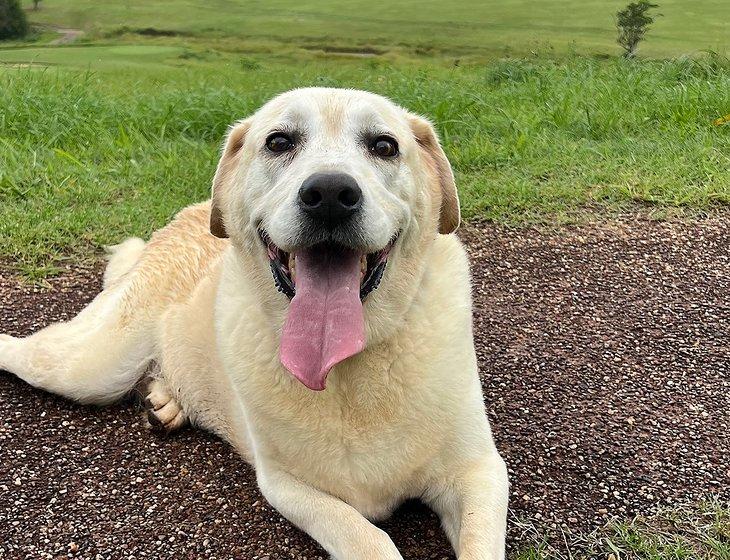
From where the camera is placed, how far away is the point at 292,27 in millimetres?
8633

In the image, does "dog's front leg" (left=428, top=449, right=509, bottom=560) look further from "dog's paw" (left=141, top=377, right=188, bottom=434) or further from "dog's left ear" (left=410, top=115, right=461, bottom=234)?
"dog's paw" (left=141, top=377, right=188, bottom=434)

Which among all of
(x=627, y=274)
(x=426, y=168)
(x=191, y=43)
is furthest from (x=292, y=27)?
(x=426, y=168)

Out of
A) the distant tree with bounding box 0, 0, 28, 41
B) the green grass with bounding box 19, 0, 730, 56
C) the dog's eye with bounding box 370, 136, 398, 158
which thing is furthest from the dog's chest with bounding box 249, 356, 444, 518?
the distant tree with bounding box 0, 0, 28, 41

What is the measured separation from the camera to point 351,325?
2.39 m

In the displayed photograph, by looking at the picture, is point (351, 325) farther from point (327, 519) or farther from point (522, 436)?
point (522, 436)

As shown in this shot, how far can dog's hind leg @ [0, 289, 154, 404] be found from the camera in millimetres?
3506

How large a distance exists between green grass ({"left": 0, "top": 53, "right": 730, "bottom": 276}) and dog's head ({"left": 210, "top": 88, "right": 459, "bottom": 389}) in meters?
2.54

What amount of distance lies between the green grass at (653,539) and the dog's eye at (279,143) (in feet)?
4.62

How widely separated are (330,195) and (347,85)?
545cm

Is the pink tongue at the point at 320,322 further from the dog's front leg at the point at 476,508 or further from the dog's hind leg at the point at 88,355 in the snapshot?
the dog's hind leg at the point at 88,355

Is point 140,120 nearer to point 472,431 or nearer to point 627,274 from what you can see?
point 627,274

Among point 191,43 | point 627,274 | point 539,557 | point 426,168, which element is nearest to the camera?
point 539,557

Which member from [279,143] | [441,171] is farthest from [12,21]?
[441,171]

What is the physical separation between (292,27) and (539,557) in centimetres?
711
